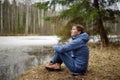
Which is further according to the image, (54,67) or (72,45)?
(54,67)

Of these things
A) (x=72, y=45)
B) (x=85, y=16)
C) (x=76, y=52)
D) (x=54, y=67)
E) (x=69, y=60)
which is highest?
(x=85, y=16)

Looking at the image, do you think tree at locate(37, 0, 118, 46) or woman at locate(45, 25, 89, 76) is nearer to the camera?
woman at locate(45, 25, 89, 76)

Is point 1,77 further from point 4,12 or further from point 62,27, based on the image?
point 4,12

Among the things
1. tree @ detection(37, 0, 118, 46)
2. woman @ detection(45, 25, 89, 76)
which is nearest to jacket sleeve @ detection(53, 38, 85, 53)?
woman @ detection(45, 25, 89, 76)

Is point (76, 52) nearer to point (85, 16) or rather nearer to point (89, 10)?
point (85, 16)

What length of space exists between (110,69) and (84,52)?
60.1 inches

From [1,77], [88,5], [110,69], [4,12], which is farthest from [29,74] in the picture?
[4,12]

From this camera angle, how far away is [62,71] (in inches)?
288

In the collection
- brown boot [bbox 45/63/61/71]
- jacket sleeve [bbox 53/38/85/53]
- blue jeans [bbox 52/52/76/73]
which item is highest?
jacket sleeve [bbox 53/38/85/53]

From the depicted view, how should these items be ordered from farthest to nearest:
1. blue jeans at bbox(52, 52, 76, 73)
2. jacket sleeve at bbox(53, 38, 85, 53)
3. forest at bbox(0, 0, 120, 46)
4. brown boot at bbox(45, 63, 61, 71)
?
forest at bbox(0, 0, 120, 46) < brown boot at bbox(45, 63, 61, 71) < blue jeans at bbox(52, 52, 76, 73) < jacket sleeve at bbox(53, 38, 85, 53)

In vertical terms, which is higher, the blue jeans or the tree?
the tree

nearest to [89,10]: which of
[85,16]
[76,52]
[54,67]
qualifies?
[85,16]

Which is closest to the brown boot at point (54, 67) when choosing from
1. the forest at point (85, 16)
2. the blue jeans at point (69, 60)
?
the blue jeans at point (69, 60)

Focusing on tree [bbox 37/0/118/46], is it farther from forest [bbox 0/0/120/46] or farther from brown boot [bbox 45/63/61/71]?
brown boot [bbox 45/63/61/71]
